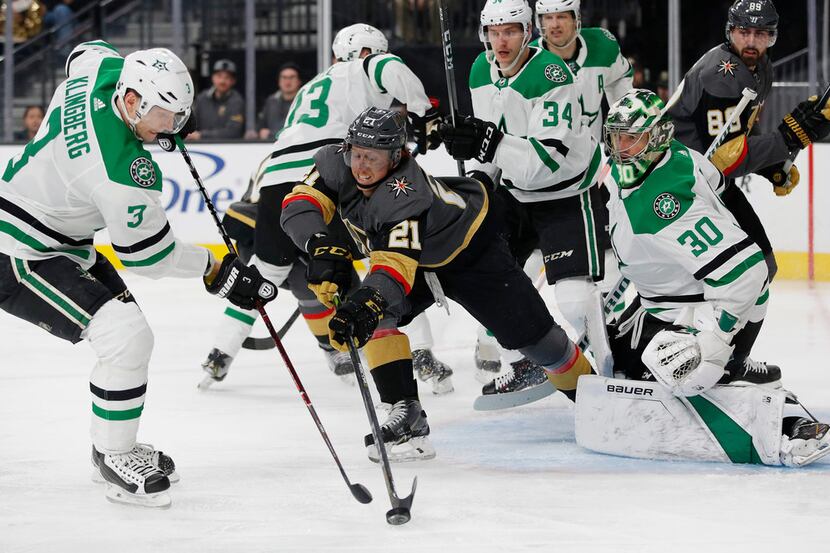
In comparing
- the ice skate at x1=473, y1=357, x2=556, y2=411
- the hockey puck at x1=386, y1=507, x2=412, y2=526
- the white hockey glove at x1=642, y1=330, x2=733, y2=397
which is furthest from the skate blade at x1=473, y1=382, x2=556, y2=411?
the hockey puck at x1=386, y1=507, x2=412, y2=526

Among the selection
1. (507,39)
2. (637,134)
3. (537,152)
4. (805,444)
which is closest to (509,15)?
(507,39)

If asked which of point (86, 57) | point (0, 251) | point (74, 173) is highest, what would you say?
point (86, 57)

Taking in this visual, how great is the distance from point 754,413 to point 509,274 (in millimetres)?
708

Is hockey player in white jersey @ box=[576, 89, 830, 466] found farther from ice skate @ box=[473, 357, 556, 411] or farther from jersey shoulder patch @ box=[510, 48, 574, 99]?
jersey shoulder patch @ box=[510, 48, 574, 99]

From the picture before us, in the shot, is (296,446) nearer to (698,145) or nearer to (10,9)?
(698,145)

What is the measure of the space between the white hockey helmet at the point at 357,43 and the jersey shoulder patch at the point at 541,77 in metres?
0.69

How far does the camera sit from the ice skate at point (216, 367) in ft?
14.3

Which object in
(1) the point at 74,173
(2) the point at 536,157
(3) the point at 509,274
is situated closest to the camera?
(1) the point at 74,173

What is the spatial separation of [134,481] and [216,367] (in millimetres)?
1446

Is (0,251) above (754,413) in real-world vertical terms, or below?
above

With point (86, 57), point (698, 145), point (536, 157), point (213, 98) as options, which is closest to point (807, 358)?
point (698, 145)

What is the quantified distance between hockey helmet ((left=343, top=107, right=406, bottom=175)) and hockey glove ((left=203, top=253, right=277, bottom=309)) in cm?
40

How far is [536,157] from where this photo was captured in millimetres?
3902

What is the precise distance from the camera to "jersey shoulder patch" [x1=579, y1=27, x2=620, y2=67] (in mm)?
4551
